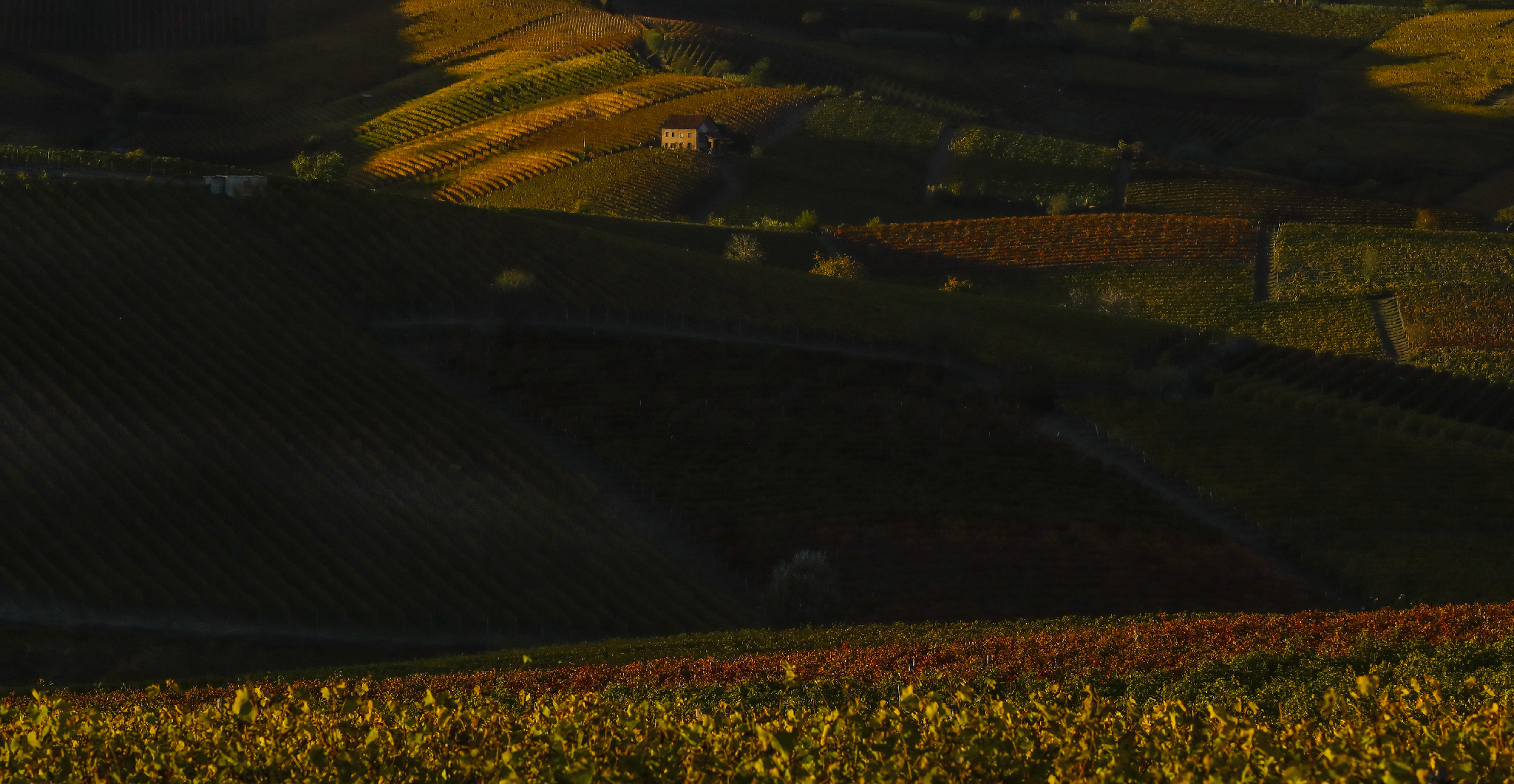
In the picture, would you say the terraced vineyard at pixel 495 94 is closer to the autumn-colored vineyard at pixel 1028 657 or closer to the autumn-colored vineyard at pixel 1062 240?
the autumn-colored vineyard at pixel 1062 240

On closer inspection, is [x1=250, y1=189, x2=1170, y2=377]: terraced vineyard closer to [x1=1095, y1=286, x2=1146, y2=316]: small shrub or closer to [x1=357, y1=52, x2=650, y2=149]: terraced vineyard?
[x1=1095, y1=286, x2=1146, y2=316]: small shrub

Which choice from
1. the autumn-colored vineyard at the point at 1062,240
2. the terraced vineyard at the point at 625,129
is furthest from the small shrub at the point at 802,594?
the terraced vineyard at the point at 625,129

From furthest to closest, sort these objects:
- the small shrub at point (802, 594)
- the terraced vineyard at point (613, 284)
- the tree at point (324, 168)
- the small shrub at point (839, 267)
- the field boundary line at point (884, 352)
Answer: the tree at point (324, 168)
the small shrub at point (839, 267)
the terraced vineyard at point (613, 284)
the field boundary line at point (884, 352)
the small shrub at point (802, 594)

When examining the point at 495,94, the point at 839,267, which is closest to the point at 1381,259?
the point at 839,267

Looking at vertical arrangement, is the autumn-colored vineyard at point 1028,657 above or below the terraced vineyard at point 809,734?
below

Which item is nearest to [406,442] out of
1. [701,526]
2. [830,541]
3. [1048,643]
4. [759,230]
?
[701,526]

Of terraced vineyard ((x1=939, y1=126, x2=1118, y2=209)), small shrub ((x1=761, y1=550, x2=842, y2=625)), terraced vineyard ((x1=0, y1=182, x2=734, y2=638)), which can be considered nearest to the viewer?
terraced vineyard ((x1=0, y1=182, x2=734, y2=638))

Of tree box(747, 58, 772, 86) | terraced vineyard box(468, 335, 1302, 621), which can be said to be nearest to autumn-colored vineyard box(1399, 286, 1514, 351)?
terraced vineyard box(468, 335, 1302, 621)
